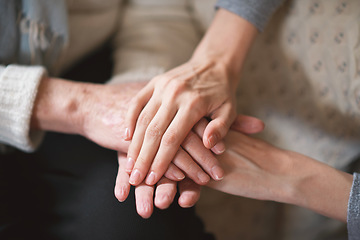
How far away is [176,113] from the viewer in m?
0.63

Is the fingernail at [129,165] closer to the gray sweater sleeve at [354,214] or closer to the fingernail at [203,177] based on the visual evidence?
the fingernail at [203,177]

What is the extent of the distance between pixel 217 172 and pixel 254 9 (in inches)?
18.2

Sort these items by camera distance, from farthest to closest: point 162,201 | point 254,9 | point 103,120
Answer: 1. point 254,9
2. point 103,120
3. point 162,201

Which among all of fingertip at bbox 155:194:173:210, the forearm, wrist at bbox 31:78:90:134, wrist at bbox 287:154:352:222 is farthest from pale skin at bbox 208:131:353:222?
wrist at bbox 31:78:90:134

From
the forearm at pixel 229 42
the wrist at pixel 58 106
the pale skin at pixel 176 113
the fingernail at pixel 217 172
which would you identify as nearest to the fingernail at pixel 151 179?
the pale skin at pixel 176 113

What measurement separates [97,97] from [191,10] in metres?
0.59

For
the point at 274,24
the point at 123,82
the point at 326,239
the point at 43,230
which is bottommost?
the point at 326,239

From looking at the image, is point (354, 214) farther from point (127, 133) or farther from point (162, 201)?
point (127, 133)

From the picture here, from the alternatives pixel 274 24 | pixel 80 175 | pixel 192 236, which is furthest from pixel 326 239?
pixel 80 175

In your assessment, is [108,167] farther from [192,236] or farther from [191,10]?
[191,10]

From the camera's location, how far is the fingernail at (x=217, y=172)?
61cm

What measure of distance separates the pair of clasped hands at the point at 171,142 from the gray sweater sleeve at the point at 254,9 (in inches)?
10.7

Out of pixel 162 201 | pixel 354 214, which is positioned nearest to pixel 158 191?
pixel 162 201

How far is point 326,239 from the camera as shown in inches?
41.8
